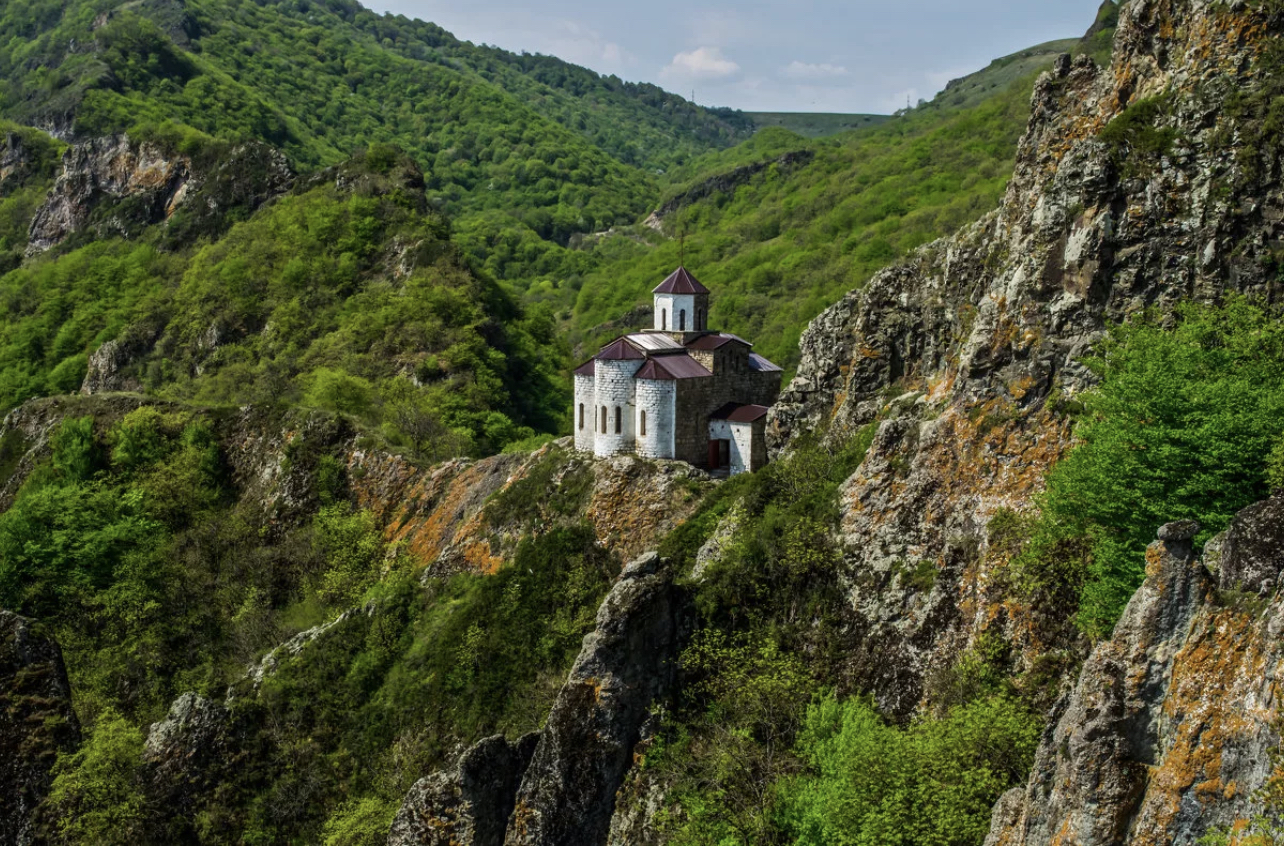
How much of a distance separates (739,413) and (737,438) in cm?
95

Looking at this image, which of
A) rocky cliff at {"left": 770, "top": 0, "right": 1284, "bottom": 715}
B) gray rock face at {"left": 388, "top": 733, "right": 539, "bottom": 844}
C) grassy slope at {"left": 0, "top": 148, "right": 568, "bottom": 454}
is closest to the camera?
rocky cliff at {"left": 770, "top": 0, "right": 1284, "bottom": 715}

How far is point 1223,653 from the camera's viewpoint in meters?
18.8

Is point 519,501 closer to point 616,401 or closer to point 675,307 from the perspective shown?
point 616,401

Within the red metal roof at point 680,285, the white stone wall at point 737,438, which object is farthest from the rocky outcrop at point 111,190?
the white stone wall at point 737,438

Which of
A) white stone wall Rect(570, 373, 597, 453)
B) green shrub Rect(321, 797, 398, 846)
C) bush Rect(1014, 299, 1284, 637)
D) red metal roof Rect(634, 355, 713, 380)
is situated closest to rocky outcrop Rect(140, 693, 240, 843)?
green shrub Rect(321, 797, 398, 846)

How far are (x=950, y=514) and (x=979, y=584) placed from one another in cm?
288

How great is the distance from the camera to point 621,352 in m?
48.1

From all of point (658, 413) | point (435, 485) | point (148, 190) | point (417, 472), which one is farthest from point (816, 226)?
point (658, 413)

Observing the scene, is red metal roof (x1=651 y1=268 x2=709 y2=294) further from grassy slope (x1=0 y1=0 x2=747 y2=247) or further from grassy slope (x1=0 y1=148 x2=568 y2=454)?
grassy slope (x1=0 y1=0 x2=747 y2=247)

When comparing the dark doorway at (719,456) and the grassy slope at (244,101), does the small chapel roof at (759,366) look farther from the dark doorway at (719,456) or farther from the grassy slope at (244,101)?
the grassy slope at (244,101)

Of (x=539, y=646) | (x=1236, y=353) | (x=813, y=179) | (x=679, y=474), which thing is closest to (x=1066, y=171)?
(x=1236, y=353)

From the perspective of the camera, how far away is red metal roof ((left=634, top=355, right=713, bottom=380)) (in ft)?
155

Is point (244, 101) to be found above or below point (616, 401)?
above

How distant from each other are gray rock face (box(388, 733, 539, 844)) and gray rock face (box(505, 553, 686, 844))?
Answer: 2.02ft
